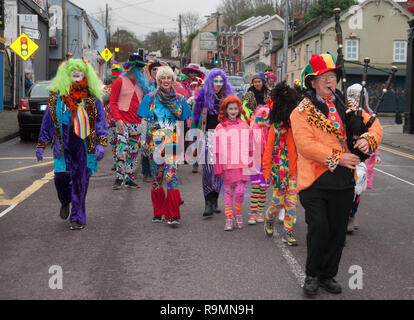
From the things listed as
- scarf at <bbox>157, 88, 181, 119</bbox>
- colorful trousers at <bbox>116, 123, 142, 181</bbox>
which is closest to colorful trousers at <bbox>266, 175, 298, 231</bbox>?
scarf at <bbox>157, 88, 181, 119</bbox>

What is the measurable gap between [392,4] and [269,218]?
43026 millimetres

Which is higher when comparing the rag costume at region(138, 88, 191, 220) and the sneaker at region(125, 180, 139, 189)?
the rag costume at region(138, 88, 191, 220)

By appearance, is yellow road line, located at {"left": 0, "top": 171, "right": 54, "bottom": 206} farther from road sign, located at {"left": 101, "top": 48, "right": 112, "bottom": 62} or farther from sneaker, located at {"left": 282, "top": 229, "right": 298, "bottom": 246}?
road sign, located at {"left": 101, "top": 48, "right": 112, "bottom": 62}

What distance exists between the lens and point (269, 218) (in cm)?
601

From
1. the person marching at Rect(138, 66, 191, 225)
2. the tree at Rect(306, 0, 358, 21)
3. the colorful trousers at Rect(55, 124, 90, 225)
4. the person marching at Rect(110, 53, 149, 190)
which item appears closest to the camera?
the colorful trousers at Rect(55, 124, 90, 225)

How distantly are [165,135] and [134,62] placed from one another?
2.42 m

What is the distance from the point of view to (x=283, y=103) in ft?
19.6

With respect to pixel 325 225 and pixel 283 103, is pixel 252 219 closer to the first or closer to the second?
pixel 283 103

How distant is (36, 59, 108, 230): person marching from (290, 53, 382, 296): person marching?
287 cm

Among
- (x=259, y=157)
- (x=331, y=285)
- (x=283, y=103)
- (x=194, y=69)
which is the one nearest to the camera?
(x=331, y=285)

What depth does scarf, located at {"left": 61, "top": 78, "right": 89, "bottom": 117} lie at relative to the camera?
6.16 metres

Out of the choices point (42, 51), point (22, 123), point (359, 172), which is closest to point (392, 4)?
point (42, 51)

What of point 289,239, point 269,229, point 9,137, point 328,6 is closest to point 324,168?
point 289,239

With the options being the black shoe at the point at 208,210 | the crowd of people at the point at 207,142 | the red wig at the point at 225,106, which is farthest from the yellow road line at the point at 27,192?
the red wig at the point at 225,106
